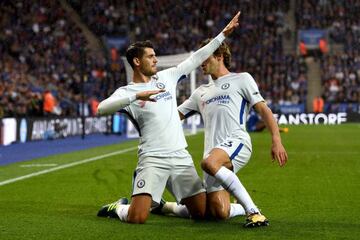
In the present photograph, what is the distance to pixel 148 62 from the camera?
761cm

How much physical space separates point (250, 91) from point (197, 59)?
1.99 feet

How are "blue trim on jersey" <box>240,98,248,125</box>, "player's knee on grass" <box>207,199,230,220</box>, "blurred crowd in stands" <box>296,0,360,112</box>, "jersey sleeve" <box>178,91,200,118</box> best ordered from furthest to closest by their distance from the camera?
"blurred crowd in stands" <box>296,0,360,112</box> → "jersey sleeve" <box>178,91,200,118</box> → "blue trim on jersey" <box>240,98,248,125</box> → "player's knee on grass" <box>207,199,230,220</box>

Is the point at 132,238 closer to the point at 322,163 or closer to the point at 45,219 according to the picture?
the point at 45,219

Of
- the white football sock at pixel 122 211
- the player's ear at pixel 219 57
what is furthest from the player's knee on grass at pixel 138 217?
the player's ear at pixel 219 57

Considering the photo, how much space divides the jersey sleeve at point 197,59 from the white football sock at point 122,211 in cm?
134

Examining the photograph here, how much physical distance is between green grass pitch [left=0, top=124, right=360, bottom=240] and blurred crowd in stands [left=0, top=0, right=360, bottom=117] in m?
21.3

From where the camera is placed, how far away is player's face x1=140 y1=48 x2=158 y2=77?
7609 mm

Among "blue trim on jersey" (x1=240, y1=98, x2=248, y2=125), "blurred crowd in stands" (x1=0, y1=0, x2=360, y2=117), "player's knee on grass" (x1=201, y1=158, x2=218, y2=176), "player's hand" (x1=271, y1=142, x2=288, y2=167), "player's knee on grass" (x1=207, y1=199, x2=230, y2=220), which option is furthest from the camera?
"blurred crowd in stands" (x1=0, y1=0, x2=360, y2=117)

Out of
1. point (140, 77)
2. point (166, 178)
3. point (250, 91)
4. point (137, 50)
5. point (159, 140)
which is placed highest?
point (137, 50)

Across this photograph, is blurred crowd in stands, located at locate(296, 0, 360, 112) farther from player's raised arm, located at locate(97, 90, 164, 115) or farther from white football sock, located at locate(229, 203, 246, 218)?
player's raised arm, located at locate(97, 90, 164, 115)

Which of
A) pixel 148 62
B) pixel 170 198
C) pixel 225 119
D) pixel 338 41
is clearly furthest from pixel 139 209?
pixel 338 41

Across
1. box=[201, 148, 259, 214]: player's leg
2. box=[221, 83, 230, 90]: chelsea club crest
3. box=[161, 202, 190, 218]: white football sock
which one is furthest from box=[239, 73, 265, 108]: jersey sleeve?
box=[161, 202, 190, 218]: white football sock

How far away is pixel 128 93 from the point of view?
25.0 ft

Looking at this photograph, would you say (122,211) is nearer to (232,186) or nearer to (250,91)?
(232,186)
